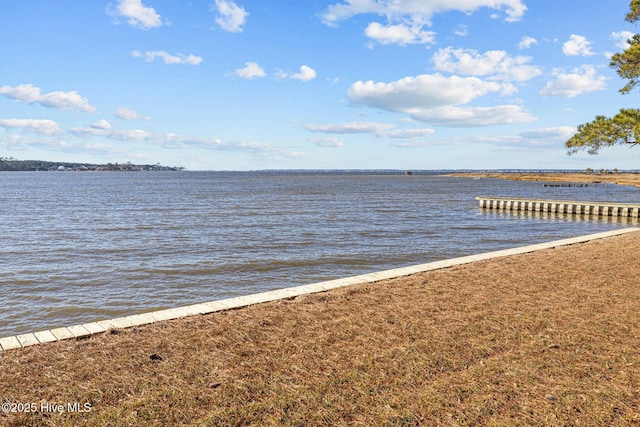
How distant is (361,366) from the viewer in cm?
574

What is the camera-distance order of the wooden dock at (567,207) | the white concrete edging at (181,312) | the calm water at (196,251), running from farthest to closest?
the wooden dock at (567,207) → the calm water at (196,251) → the white concrete edging at (181,312)

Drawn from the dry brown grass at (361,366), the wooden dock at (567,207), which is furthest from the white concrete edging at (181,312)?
the wooden dock at (567,207)

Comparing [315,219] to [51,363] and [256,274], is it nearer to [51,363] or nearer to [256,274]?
[256,274]

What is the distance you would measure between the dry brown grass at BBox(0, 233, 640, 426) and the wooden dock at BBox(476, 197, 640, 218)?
29.8 meters

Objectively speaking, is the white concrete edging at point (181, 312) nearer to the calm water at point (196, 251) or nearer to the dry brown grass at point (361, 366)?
the dry brown grass at point (361, 366)

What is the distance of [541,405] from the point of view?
479 centimetres

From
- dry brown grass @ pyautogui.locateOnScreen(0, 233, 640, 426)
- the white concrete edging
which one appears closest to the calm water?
the white concrete edging

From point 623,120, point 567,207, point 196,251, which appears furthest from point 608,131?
point 567,207

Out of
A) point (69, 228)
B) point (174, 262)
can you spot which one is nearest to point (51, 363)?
point (174, 262)

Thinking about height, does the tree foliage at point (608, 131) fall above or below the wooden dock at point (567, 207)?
above

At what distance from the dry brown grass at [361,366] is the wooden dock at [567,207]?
29.8 metres

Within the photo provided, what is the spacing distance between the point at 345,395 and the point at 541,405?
6.97 ft

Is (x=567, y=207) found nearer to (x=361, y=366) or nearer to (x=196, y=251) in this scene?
(x=196, y=251)

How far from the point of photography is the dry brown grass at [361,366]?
15.3 ft
